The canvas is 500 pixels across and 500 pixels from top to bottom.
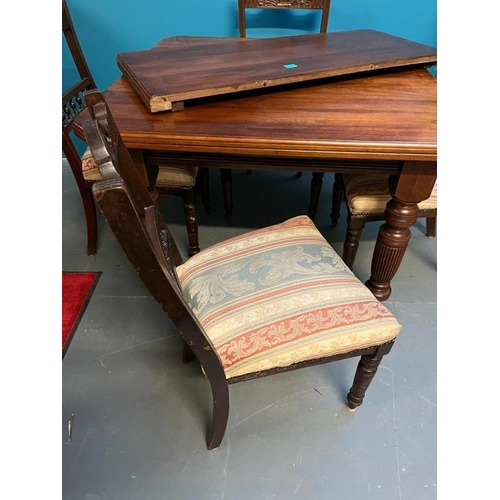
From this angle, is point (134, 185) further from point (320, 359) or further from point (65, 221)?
point (65, 221)

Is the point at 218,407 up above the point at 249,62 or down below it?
below

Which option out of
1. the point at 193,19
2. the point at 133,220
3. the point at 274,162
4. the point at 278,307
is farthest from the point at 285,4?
the point at 133,220

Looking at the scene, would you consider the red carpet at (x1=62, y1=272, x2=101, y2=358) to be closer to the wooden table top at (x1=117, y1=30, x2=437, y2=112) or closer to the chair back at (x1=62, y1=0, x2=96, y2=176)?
the chair back at (x1=62, y1=0, x2=96, y2=176)

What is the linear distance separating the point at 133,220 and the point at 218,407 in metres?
0.60

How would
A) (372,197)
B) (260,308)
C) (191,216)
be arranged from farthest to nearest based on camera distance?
(191,216), (372,197), (260,308)

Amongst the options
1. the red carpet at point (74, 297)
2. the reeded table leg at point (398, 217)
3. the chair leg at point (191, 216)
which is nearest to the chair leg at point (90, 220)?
the red carpet at point (74, 297)

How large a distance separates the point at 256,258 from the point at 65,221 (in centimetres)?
128

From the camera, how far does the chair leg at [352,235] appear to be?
1321 millimetres

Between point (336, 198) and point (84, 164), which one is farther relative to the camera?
point (336, 198)

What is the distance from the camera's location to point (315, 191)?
1762 mm

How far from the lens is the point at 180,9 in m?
1.88

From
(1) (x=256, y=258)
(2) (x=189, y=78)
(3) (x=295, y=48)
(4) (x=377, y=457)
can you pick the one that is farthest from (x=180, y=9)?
(4) (x=377, y=457)

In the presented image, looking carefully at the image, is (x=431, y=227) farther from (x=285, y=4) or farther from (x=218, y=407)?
(x=218, y=407)

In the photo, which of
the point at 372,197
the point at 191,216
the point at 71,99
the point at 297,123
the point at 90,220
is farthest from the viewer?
the point at 90,220
